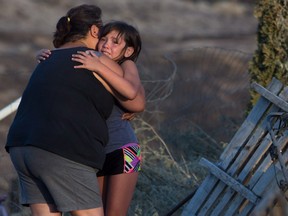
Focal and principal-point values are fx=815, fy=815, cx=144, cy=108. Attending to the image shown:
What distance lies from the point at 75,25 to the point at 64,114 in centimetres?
51

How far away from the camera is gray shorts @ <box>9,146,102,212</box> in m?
3.67

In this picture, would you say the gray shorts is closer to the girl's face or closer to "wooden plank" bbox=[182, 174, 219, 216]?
the girl's face

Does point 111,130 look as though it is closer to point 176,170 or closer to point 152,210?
point 152,210

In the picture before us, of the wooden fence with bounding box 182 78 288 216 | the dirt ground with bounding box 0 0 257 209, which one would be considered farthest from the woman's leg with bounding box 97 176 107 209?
the dirt ground with bounding box 0 0 257 209

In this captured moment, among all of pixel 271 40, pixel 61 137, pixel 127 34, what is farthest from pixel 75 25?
pixel 271 40

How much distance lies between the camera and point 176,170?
6.66 metres

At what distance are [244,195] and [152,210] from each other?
129cm

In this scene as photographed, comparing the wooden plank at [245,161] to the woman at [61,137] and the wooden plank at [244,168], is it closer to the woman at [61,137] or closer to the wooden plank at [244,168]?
the wooden plank at [244,168]

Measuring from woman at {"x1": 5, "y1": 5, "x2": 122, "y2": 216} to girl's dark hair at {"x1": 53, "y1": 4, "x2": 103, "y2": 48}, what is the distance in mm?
113

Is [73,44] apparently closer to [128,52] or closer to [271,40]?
[128,52]

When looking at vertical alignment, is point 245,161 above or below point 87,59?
below

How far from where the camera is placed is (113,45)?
4117 millimetres

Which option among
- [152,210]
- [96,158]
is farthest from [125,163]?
[152,210]

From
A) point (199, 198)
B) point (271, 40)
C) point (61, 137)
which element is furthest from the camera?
point (271, 40)
